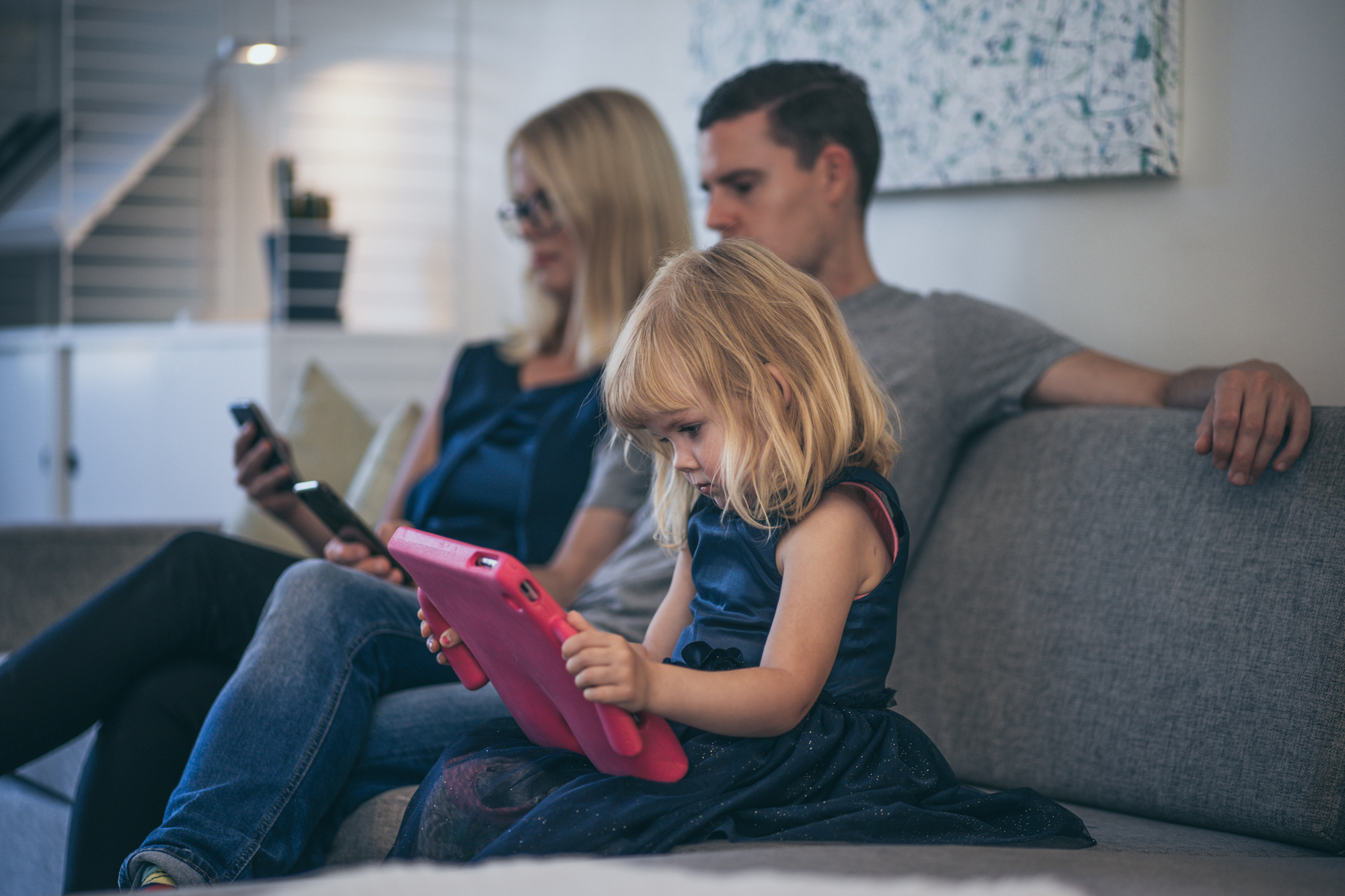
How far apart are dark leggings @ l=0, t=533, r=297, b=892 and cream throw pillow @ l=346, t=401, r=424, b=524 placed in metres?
0.71

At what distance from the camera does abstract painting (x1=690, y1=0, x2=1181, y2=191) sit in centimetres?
152

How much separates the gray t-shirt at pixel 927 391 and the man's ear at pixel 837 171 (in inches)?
7.3

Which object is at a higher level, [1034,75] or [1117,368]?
[1034,75]

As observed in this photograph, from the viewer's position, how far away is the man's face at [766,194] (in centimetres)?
161

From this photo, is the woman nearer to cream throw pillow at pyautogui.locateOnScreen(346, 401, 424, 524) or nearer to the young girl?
cream throw pillow at pyautogui.locateOnScreen(346, 401, 424, 524)

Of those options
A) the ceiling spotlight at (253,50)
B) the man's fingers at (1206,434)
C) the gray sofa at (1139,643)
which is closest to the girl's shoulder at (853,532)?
the gray sofa at (1139,643)

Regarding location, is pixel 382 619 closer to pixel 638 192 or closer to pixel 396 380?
pixel 638 192

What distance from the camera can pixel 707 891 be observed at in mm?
629

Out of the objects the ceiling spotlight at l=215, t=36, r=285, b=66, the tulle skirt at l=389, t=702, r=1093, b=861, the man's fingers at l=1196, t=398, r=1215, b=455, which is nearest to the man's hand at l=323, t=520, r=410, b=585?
the tulle skirt at l=389, t=702, r=1093, b=861

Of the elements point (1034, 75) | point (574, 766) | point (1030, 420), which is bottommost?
point (574, 766)

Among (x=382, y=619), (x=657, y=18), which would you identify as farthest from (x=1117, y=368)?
(x=657, y=18)

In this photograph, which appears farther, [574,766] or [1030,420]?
[1030,420]

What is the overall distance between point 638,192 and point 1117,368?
0.84 meters

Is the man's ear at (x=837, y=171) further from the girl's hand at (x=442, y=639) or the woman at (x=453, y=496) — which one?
the girl's hand at (x=442, y=639)
